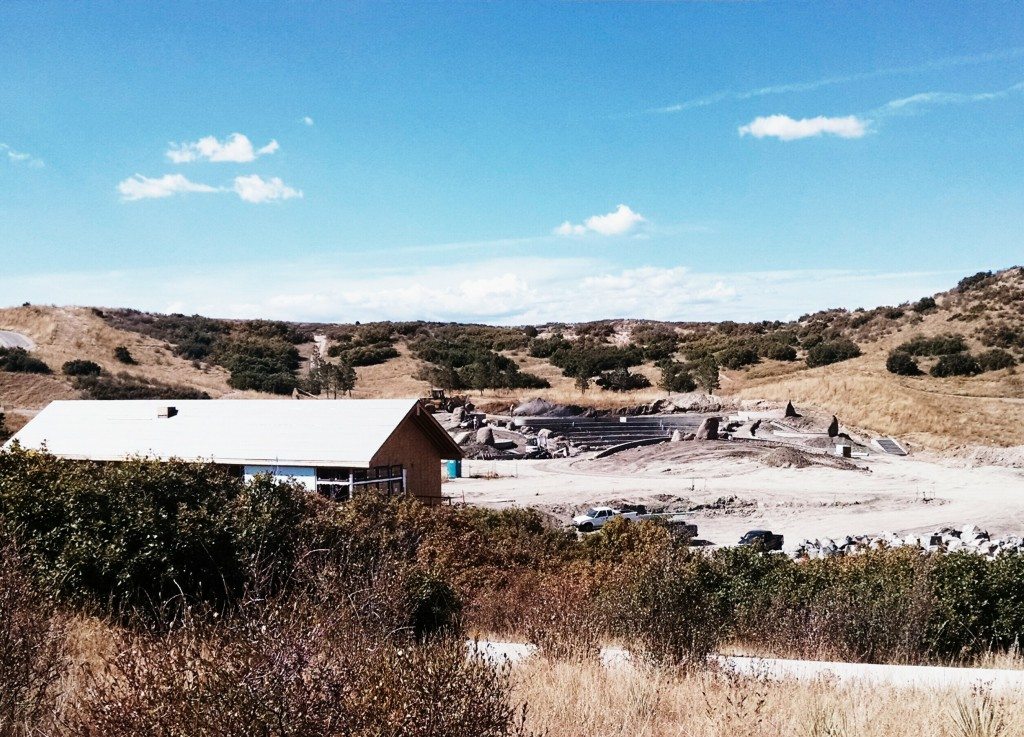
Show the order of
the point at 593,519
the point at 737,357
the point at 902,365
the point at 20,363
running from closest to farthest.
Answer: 1. the point at 593,519
2. the point at 20,363
3. the point at 902,365
4. the point at 737,357

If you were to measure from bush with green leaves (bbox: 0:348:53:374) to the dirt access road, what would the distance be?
7087 millimetres

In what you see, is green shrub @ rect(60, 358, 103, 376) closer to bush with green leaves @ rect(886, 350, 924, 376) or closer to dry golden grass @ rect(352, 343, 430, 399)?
dry golden grass @ rect(352, 343, 430, 399)

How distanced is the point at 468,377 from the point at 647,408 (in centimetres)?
1935

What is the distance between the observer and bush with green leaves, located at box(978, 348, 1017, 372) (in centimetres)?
7631

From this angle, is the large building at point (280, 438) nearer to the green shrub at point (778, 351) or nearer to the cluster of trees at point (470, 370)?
the cluster of trees at point (470, 370)

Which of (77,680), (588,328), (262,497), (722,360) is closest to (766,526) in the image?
(262,497)

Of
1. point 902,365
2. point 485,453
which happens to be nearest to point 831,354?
point 902,365

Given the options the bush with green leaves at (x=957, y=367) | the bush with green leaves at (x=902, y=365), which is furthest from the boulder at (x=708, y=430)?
the bush with green leaves at (x=957, y=367)

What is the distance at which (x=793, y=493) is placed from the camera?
1828 inches

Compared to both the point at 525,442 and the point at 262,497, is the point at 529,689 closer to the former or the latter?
the point at 262,497

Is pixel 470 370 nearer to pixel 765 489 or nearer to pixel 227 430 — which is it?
pixel 765 489

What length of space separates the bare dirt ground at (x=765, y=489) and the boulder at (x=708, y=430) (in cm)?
251

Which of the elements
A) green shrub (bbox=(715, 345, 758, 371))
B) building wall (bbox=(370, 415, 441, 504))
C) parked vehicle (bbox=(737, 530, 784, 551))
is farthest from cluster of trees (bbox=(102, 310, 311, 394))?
parked vehicle (bbox=(737, 530, 784, 551))

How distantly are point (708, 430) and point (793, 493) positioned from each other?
1693 centimetres
